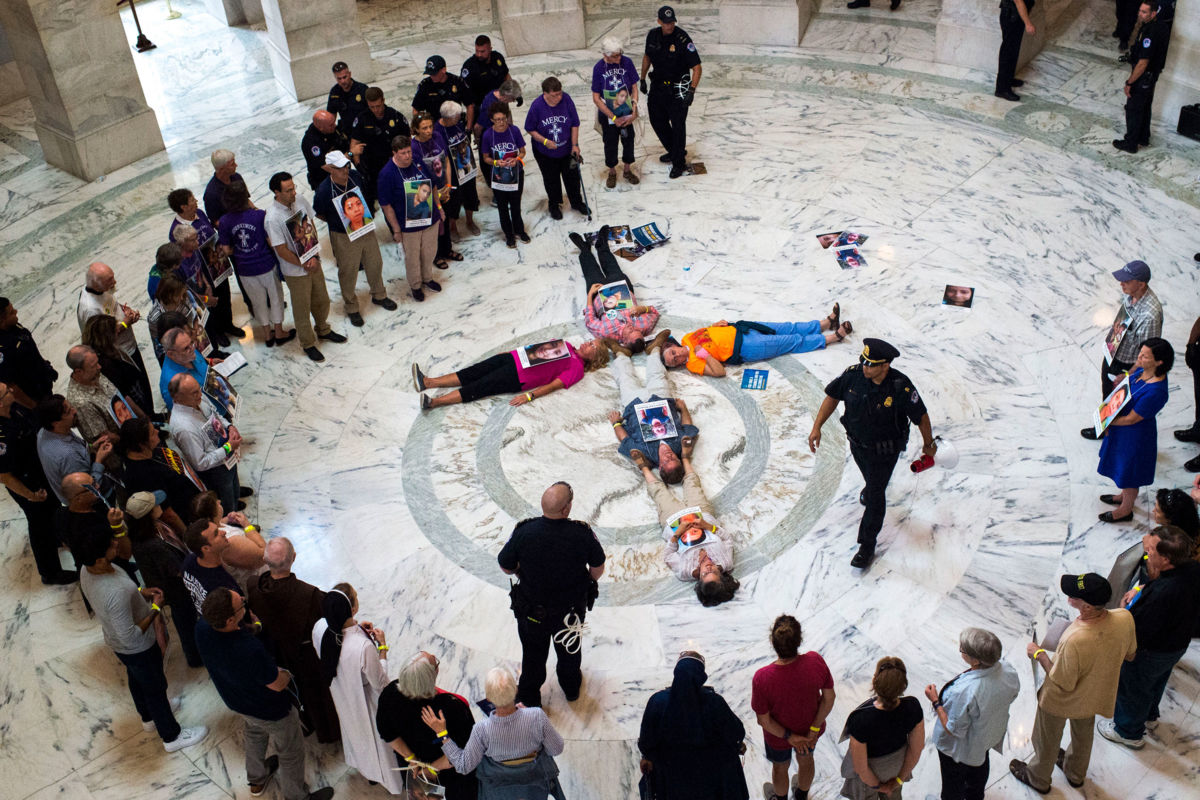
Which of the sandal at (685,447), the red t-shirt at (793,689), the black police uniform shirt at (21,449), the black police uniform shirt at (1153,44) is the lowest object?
the sandal at (685,447)

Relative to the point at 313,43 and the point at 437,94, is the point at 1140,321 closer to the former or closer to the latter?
the point at 437,94

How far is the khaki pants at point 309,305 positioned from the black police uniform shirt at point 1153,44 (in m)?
7.97

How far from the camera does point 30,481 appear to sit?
658cm

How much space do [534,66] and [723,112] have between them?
9.05 ft

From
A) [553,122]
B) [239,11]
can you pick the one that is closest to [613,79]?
[553,122]

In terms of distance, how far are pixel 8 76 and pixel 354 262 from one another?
7.44 meters

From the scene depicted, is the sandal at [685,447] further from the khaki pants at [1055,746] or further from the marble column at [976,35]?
the marble column at [976,35]

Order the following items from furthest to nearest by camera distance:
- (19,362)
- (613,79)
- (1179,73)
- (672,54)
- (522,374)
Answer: (1179,73), (672,54), (613,79), (522,374), (19,362)

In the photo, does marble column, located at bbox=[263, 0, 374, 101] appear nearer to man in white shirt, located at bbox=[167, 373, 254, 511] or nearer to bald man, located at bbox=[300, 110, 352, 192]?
bald man, located at bbox=[300, 110, 352, 192]

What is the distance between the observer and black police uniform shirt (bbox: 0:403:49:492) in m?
6.39

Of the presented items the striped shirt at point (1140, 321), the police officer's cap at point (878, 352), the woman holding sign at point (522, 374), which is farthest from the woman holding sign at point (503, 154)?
the striped shirt at point (1140, 321)

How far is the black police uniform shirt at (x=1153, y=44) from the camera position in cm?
1004

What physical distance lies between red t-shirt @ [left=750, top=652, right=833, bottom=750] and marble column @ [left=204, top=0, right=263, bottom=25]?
1353 cm

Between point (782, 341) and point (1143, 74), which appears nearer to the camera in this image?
point (782, 341)
